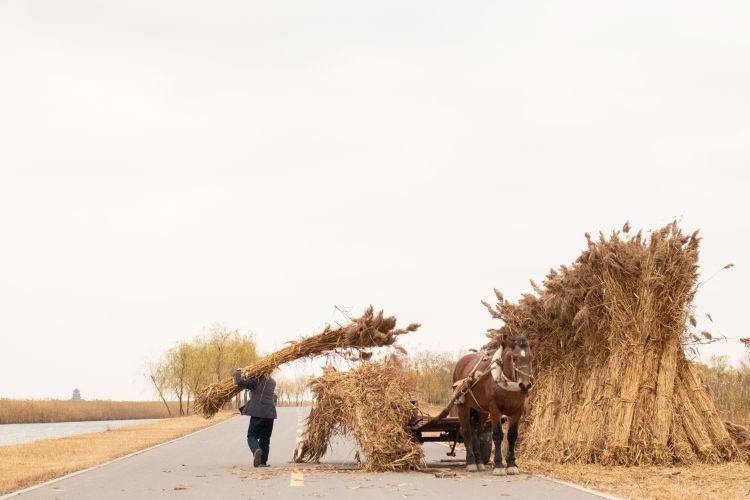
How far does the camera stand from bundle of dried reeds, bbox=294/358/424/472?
13242mm

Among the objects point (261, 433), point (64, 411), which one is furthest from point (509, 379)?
point (64, 411)

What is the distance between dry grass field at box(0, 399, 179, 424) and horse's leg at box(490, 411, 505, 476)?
157 feet

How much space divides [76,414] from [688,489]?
55.4 meters

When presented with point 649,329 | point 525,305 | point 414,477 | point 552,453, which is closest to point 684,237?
point 649,329

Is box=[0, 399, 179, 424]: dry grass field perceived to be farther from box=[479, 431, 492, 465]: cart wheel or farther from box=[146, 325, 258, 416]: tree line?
box=[479, 431, 492, 465]: cart wheel

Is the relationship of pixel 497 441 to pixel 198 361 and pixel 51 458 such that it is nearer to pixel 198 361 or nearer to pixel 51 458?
pixel 51 458

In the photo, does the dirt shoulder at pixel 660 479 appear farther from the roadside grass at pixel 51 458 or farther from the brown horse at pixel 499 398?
the roadside grass at pixel 51 458

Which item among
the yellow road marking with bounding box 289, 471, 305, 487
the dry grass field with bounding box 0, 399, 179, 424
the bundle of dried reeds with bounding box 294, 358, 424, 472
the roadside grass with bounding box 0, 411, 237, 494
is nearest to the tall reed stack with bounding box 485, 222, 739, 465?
the bundle of dried reeds with bounding box 294, 358, 424, 472

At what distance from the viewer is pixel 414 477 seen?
40.6ft

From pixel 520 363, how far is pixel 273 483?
4.26m

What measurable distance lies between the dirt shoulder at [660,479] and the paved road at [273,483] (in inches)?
25.6

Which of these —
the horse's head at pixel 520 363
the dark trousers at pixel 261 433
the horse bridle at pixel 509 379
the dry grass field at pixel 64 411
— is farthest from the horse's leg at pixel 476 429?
the dry grass field at pixel 64 411

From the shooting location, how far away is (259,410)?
571 inches

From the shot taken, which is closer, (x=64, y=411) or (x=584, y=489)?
(x=584, y=489)
